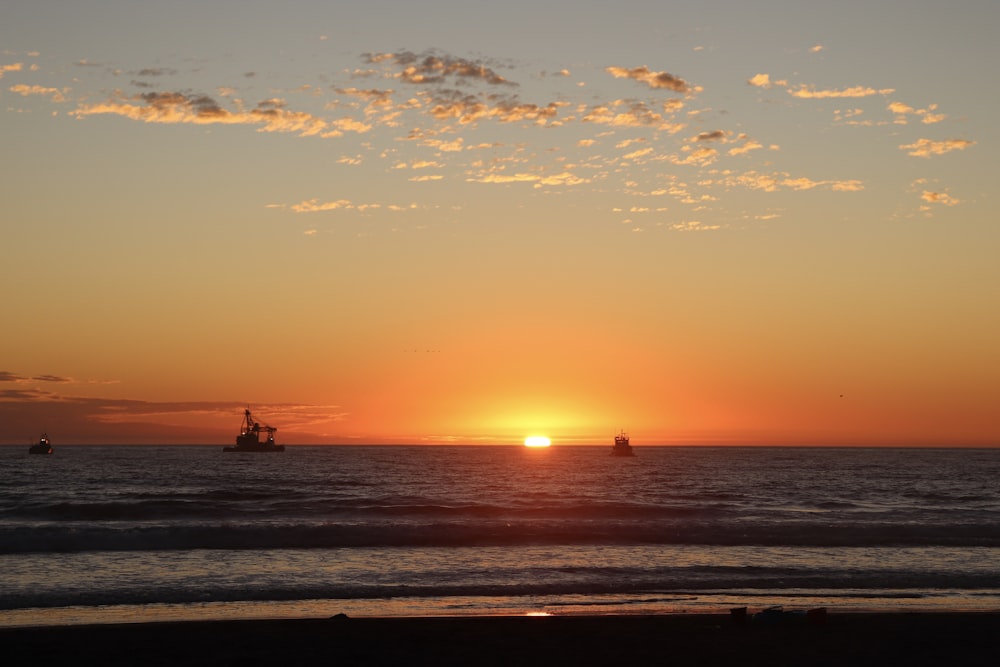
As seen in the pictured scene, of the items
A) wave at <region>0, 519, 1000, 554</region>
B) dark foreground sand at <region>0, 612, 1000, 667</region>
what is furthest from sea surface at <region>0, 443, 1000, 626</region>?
dark foreground sand at <region>0, 612, 1000, 667</region>

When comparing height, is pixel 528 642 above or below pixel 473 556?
above

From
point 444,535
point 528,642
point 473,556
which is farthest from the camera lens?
point 444,535

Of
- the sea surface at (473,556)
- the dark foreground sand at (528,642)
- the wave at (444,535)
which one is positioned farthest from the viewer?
the wave at (444,535)

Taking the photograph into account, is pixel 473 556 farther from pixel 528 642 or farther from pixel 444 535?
pixel 528 642

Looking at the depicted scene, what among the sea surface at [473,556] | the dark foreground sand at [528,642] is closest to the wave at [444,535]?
the sea surface at [473,556]

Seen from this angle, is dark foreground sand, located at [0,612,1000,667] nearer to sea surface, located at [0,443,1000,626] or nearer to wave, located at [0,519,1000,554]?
sea surface, located at [0,443,1000,626]

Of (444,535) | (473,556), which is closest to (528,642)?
(473,556)

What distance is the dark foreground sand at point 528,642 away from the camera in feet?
57.6

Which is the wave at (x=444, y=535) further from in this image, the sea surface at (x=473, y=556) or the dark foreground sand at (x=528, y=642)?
the dark foreground sand at (x=528, y=642)

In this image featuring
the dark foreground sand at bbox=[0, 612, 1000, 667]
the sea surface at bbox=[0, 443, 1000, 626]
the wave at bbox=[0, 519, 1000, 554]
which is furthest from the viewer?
the wave at bbox=[0, 519, 1000, 554]

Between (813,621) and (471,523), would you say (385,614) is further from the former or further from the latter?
(471,523)

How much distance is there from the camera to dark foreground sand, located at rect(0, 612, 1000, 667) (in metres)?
17.5

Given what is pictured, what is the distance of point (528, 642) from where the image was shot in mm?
19062

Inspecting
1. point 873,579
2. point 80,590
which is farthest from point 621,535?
point 80,590
